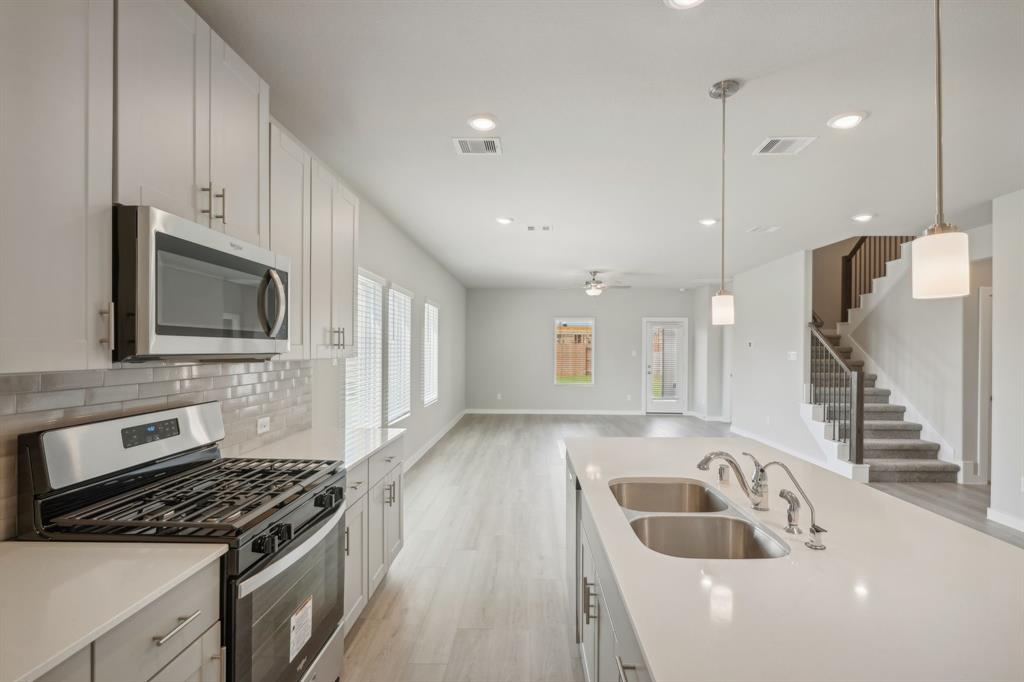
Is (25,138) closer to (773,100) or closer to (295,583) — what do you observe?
(295,583)

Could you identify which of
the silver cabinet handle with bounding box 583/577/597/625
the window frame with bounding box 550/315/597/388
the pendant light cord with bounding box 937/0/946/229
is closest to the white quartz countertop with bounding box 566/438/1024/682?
the silver cabinet handle with bounding box 583/577/597/625

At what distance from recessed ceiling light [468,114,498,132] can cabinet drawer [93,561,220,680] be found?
96.6 inches

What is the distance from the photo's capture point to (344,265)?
307 cm

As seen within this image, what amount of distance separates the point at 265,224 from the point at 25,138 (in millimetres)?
1034

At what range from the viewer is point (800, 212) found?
15.6 feet

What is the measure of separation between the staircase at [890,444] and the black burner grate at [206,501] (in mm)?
6206

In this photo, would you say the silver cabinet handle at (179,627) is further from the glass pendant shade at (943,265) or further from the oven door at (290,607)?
the glass pendant shade at (943,265)

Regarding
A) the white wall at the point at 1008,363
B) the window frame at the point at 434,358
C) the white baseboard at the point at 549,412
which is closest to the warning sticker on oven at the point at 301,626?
the window frame at the point at 434,358

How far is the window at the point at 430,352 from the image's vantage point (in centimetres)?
703

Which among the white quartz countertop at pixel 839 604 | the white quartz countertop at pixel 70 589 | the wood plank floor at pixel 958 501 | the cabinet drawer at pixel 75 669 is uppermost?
the white quartz countertop at pixel 70 589

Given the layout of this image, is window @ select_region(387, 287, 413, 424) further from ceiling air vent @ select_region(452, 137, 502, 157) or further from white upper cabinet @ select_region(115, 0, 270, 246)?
white upper cabinet @ select_region(115, 0, 270, 246)

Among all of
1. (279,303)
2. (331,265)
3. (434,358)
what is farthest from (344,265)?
(434,358)

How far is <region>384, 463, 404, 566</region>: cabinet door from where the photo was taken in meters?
2.98

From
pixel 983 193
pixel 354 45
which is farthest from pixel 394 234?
pixel 983 193
